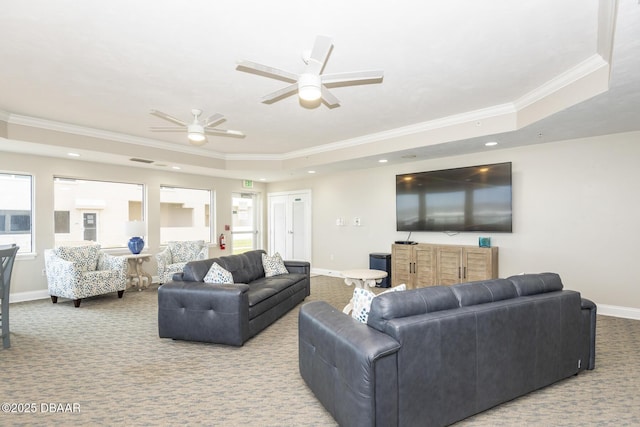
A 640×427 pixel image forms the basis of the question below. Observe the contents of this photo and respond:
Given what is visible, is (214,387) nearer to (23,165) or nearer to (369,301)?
(369,301)

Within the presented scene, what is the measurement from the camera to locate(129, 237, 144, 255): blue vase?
621 cm

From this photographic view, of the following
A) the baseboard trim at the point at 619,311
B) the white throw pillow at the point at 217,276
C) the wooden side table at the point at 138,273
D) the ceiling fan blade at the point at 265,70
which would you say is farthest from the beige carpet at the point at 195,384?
the ceiling fan blade at the point at 265,70

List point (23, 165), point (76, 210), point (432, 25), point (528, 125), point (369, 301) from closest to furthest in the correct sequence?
point (369, 301)
point (432, 25)
point (528, 125)
point (23, 165)
point (76, 210)

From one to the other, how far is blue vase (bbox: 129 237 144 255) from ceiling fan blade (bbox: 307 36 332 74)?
17.3 feet

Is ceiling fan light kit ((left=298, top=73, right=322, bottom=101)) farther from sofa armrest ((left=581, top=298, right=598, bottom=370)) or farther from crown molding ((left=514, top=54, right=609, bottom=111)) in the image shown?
sofa armrest ((left=581, top=298, right=598, bottom=370))

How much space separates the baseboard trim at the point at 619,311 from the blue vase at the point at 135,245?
754 centimetres

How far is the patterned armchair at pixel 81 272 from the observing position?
196 inches

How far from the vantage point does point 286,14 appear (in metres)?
2.38

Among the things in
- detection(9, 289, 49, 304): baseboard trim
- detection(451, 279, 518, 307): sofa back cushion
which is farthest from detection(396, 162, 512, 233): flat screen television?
detection(9, 289, 49, 304): baseboard trim

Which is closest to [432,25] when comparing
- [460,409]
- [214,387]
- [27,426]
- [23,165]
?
[460,409]

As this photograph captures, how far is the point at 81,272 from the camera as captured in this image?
510 centimetres

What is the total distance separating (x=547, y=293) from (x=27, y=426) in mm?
3775

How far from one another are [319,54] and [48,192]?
5.84 m

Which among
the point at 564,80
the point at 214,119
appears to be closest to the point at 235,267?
the point at 214,119
